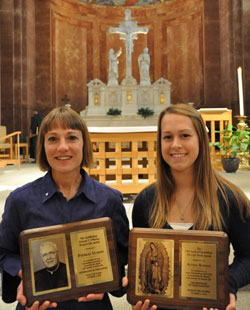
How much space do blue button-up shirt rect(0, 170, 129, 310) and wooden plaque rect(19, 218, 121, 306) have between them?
176 millimetres

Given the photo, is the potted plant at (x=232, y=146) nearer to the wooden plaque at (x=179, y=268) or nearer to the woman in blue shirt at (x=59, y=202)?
the woman in blue shirt at (x=59, y=202)

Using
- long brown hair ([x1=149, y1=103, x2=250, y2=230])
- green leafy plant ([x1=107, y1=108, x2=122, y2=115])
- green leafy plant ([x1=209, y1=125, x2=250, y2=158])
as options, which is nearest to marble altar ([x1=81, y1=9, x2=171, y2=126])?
green leafy plant ([x1=107, y1=108, x2=122, y2=115])

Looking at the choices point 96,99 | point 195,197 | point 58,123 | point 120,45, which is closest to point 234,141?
point 195,197

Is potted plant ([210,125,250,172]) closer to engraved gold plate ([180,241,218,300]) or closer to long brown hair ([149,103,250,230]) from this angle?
long brown hair ([149,103,250,230])

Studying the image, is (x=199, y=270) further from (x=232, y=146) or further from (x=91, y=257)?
(x=232, y=146)

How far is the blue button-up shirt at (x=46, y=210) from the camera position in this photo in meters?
1.38

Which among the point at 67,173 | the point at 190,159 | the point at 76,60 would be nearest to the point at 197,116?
the point at 190,159

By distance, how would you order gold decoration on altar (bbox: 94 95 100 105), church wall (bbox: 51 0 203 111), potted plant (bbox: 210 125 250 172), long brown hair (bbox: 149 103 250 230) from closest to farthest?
1. long brown hair (bbox: 149 103 250 230)
2. potted plant (bbox: 210 125 250 172)
3. gold decoration on altar (bbox: 94 95 100 105)
4. church wall (bbox: 51 0 203 111)

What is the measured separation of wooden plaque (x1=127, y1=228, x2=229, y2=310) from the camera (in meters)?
1.14

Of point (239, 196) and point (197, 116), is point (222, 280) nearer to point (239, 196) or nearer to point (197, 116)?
point (239, 196)

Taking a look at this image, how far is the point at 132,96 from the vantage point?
12672 millimetres

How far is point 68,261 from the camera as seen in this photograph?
3.95ft

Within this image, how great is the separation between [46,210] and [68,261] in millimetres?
269

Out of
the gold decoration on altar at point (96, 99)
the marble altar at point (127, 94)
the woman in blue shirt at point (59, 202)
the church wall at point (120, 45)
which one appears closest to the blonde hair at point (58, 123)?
the woman in blue shirt at point (59, 202)
